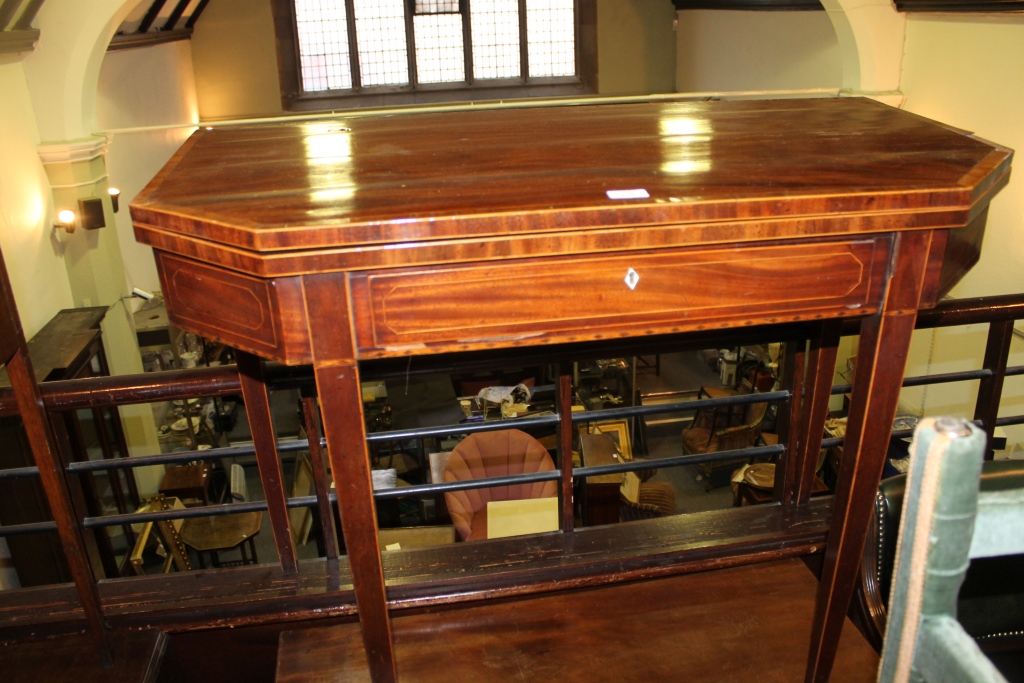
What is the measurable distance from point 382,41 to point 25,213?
6556mm

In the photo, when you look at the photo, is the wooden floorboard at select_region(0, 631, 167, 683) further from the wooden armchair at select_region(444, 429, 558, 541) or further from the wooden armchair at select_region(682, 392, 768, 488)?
the wooden armchair at select_region(682, 392, 768, 488)

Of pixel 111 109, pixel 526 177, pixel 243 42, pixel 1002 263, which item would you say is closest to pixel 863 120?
pixel 526 177

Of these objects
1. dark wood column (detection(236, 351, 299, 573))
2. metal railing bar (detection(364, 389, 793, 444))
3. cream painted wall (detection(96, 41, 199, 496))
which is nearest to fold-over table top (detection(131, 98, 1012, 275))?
dark wood column (detection(236, 351, 299, 573))

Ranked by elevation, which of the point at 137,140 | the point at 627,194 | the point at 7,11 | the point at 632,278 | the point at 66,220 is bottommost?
the point at 66,220

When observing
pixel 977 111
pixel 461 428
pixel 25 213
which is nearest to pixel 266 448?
pixel 461 428

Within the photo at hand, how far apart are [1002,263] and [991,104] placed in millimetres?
1111

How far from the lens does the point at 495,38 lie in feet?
36.3

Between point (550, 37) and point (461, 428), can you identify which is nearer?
point (461, 428)

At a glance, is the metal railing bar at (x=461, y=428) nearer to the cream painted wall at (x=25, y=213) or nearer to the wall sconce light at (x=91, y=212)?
the cream painted wall at (x=25, y=213)

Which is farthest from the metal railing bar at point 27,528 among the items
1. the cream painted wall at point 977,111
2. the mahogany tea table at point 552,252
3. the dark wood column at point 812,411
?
the cream painted wall at point 977,111

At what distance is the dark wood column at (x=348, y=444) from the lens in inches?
40.4

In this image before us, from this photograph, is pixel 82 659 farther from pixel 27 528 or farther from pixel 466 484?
pixel 466 484

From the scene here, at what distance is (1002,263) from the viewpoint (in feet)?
18.1

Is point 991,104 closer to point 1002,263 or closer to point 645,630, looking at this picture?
point 1002,263
